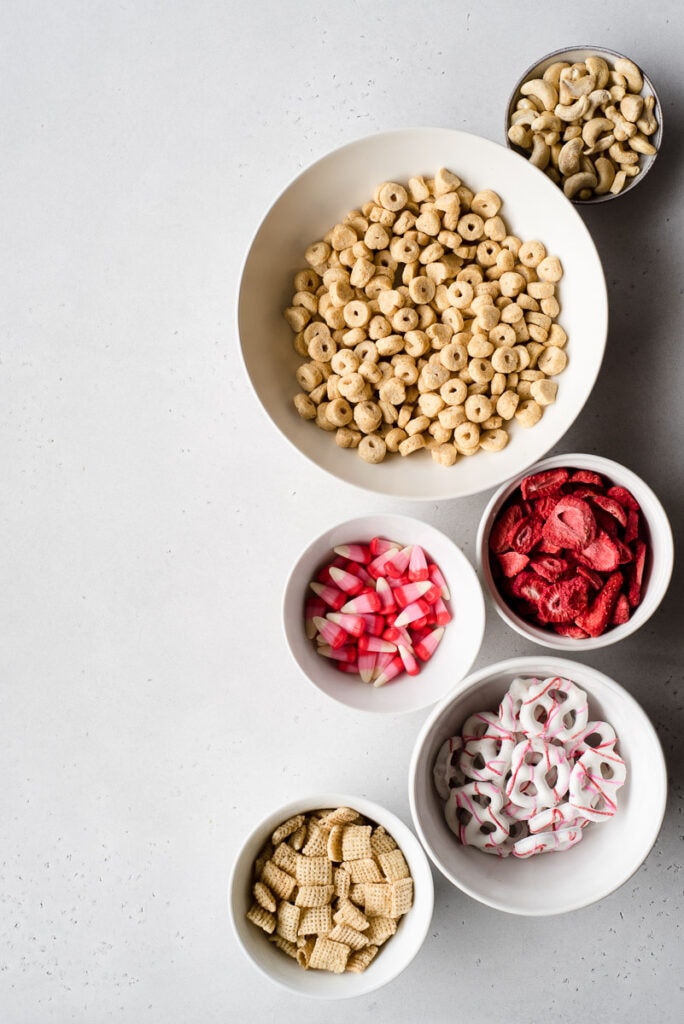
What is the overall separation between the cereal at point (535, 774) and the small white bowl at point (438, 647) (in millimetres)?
85

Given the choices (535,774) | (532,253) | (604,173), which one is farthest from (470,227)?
(535,774)

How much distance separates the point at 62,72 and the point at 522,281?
2.50ft

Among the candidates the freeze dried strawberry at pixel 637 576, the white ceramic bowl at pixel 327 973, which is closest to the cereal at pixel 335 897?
the white ceramic bowl at pixel 327 973

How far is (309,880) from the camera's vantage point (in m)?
1.09

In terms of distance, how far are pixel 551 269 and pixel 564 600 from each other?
0.42 m

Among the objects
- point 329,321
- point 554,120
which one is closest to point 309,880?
point 329,321

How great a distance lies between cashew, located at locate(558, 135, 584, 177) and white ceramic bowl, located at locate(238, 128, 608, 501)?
0.23 feet

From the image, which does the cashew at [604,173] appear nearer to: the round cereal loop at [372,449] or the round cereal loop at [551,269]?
the round cereal loop at [551,269]

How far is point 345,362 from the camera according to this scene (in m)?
1.04

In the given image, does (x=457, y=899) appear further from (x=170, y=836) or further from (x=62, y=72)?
(x=62, y=72)

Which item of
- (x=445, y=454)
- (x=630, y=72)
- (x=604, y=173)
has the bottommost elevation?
(x=445, y=454)

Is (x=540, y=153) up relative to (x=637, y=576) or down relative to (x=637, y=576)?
up

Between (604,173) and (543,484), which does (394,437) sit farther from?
(604,173)

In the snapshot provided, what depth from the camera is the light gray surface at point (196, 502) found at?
117 cm
